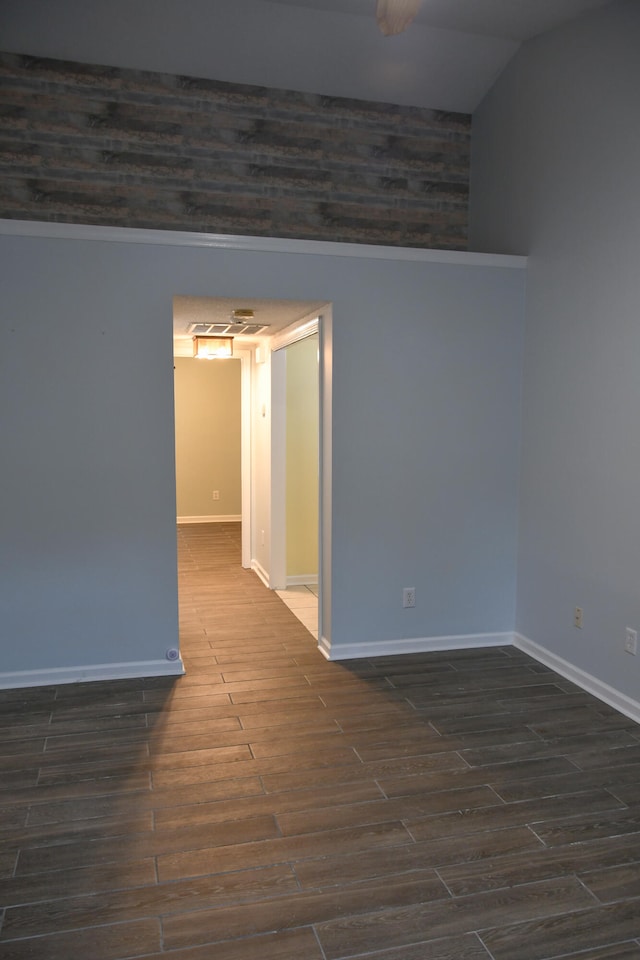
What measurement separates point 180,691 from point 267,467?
2501 millimetres

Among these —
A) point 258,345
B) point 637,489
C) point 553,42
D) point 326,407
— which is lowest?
point 637,489

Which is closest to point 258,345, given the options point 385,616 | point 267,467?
point 267,467

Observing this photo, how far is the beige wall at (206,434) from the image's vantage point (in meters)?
9.20

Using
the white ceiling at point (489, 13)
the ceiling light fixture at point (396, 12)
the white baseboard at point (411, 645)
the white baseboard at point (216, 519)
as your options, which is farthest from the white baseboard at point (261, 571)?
the ceiling light fixture at point (396, 12)

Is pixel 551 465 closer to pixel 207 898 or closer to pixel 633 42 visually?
pixel 633 42

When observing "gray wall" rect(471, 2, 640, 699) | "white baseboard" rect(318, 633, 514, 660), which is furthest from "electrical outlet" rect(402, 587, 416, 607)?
"gray wall" rect(471, 2, 640, 699)

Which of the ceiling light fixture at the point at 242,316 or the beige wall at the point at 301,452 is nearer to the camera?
the ceiling light fixture at the point at 242,316

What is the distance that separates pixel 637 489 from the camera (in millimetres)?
3414

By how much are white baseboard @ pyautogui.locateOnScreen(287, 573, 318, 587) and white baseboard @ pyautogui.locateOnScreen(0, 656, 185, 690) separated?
2.07 meters

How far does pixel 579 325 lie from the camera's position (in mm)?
3814

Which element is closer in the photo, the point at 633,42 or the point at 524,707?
the point at 633,42

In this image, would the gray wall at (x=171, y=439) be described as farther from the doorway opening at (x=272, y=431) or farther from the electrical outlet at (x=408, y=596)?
the doorway opening at (x=272, y=431)

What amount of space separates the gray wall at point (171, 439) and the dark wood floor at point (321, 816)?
42 cm

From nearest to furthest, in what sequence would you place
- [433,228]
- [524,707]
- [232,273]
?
[524,707], [232,273], [433,228]
